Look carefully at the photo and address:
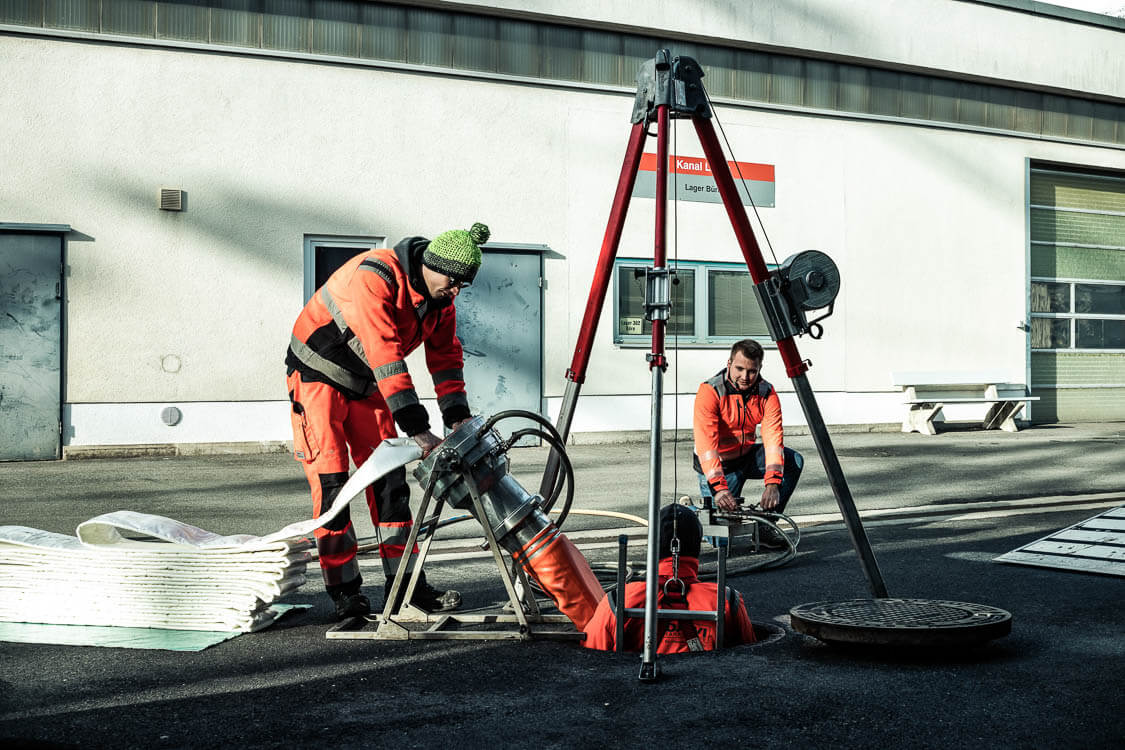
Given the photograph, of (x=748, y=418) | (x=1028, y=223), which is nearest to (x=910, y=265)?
(x=1028, y=223)

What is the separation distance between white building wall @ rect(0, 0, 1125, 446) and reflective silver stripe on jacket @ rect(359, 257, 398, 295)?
784 centimetres

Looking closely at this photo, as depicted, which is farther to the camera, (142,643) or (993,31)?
(993,31)

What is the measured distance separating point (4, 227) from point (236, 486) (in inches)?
175

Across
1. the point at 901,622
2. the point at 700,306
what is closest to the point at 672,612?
the point at 901,622

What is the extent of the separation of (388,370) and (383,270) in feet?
1.64

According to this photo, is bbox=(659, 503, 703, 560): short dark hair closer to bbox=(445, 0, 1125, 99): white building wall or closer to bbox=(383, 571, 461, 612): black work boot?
bbox=(383, 571, 461, 612): black work boot

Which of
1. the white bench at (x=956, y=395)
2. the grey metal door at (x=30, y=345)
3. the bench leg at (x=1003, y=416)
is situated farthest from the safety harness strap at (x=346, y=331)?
the bench leg at (x=1003, y=416)

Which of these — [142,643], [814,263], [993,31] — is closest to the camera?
[142,643]

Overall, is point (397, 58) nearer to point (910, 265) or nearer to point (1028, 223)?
point (910, 265)

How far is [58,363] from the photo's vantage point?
12102 millimetres

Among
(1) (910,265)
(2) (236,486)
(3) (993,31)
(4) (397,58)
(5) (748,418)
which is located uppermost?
(3) (993,31)

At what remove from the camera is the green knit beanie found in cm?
461

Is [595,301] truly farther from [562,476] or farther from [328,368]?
[328,368]

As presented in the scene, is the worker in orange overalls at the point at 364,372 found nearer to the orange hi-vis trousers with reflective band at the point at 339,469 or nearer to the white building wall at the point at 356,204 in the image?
the orange hi-vis trousers with reflective band at the point at 339,469
